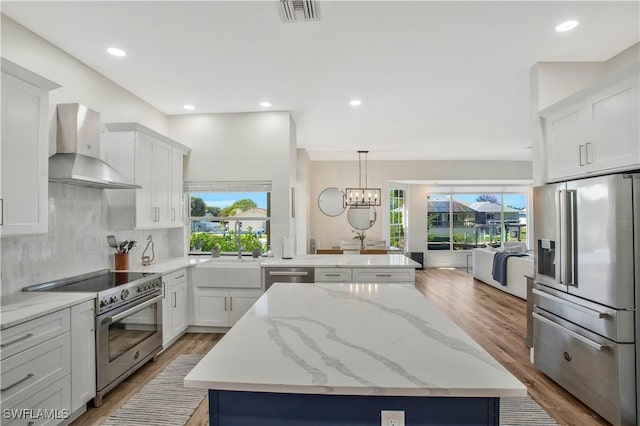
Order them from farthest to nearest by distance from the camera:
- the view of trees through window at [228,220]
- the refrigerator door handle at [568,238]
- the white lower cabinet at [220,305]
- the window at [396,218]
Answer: the window at [396,218] < the view of trees through window at [228,220] < the white lower cabinet at [220,305] < the refrigerator door handle at [568,238]

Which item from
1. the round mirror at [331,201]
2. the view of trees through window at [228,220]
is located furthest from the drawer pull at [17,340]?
the round mirror at [331,201]

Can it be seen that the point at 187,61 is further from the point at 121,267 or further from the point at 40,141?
the point at 121,267

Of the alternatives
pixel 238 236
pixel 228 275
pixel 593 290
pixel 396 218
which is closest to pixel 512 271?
pixel 396 218

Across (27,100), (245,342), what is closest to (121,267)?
(27,100)

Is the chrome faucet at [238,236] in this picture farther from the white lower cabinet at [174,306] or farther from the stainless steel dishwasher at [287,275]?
the white lower cabinet at [174,306]

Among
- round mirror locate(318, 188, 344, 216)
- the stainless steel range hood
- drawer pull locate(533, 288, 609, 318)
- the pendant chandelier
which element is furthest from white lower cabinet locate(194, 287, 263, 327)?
round mirror locate(318, 188, 344, 216)

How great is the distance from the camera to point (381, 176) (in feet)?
27.1

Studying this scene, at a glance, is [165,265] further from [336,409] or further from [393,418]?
[393,418]

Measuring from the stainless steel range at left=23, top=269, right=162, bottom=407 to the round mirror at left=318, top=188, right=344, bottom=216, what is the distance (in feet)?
16.7

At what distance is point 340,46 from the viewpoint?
107 inches

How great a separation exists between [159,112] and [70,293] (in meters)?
2.77

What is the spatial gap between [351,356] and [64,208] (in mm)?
2844

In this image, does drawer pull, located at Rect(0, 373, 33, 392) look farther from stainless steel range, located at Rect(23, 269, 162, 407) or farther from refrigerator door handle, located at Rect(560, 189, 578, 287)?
refrigerator door handle, located at Rect(560, 189, 578, 287)

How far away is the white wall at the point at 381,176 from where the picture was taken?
8117mm
